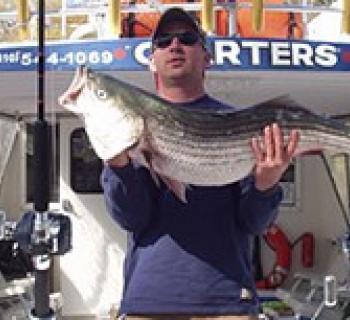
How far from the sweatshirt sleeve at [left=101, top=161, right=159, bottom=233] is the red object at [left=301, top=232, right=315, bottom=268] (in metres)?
4.37

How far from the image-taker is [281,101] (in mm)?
2945

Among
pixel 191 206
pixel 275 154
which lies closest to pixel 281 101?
pixel 275 154

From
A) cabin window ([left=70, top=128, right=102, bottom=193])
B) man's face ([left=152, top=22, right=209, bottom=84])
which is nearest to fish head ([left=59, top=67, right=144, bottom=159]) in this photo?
man's face ([left=152, top=22, right=209, bottom=84])

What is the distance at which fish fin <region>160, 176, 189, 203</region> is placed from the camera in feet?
9.39

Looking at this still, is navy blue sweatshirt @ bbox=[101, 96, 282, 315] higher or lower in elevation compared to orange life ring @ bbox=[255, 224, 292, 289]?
higher

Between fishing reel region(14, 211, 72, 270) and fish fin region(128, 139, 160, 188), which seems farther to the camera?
fishing reel region(14, 211, 72, 270)

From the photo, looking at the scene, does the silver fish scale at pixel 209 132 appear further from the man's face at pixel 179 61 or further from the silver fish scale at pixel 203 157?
the man's face at pixel 179 61

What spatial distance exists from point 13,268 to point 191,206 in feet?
14.8

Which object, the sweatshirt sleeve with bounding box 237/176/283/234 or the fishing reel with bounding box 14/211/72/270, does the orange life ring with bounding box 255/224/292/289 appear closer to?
the fishing reel with bounding box 14/211/72/270

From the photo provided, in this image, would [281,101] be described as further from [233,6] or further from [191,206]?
[233,6]

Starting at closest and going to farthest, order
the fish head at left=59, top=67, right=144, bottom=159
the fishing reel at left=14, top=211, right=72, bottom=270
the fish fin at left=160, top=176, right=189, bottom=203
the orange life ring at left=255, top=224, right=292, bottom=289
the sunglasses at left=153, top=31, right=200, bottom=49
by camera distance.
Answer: the fish head at left=59, top=67, right=144, bottom=159, the fish fin at left=160, top=176, right=189, bottom=203, the sunglasses at left=153, top=31, right=200, bottom=49, the fishing reel at left=14, top=211, right=72, bottom=270, the orange life ring at left=255, top=224, right=292, bottom=289

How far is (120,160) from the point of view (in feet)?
9.27

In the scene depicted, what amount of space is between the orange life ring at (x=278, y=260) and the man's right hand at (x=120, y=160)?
433 cm

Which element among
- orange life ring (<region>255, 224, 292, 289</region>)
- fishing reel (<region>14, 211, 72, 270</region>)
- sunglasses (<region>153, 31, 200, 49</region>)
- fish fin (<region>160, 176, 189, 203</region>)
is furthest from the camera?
orange life ring (<region>255, 224, 292, 289</region>)
